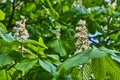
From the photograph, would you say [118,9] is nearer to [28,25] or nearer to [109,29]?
[109,29]

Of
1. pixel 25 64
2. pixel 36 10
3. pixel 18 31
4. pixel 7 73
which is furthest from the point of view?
pixel 36 10

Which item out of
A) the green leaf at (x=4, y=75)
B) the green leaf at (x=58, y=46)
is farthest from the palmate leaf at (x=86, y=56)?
the green leaf at (x=58, y=46)

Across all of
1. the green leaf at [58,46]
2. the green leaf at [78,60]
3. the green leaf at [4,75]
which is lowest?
the green leaf at [58,46]

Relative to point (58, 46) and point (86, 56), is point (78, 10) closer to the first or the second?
point (58, 46)

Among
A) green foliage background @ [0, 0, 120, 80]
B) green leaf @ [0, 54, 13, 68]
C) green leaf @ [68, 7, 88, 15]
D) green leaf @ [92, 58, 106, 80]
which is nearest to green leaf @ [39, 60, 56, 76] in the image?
green foliage background @ [0, 0, 120, 80]

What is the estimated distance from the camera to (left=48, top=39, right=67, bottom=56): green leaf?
9.46ft

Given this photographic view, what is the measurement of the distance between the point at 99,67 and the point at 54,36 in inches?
79.4

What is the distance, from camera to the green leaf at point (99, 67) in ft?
4.24

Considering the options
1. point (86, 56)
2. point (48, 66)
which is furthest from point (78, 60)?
point (48, 66)

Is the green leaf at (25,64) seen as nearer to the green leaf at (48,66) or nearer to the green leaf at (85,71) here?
the green leaf at (48,66)

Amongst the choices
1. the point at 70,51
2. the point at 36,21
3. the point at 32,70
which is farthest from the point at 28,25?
the point at 32,70

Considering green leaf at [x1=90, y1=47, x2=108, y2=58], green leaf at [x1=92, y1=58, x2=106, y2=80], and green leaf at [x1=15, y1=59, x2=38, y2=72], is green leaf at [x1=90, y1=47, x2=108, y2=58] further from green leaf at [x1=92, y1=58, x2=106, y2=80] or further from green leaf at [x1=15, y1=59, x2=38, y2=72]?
green leaf at [x1=15, y1=59, x2=38, y2=72]

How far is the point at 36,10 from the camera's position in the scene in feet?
11.9

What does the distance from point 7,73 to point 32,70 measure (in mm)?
137
